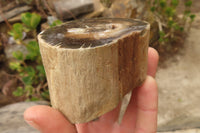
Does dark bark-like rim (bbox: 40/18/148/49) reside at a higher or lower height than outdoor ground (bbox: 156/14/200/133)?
higher

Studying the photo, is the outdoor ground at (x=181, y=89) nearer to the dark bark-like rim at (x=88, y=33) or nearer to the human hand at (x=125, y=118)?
the human hand at (x=125, y=118)

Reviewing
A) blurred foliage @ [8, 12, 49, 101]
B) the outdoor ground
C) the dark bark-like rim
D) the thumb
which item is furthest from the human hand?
blurred foliage @ [8, 12, 49, 101]

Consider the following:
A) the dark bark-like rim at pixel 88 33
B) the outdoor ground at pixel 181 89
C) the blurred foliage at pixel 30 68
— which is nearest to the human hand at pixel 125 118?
the dark bark-like rim at pixel 88 33

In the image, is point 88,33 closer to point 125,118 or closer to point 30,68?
point 125,118

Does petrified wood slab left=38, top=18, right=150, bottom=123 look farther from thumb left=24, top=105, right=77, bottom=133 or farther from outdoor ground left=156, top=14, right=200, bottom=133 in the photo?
outdoor ground left=156, top=14, right=200, bottom=133

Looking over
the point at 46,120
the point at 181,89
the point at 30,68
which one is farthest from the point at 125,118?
the point at 30,68

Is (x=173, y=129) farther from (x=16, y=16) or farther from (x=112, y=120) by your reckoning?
(x=16, y=16)

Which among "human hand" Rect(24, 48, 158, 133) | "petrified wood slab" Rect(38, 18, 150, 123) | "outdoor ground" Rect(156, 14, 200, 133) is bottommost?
"outdoor ground" Rect(156, 14, 200, 133)
